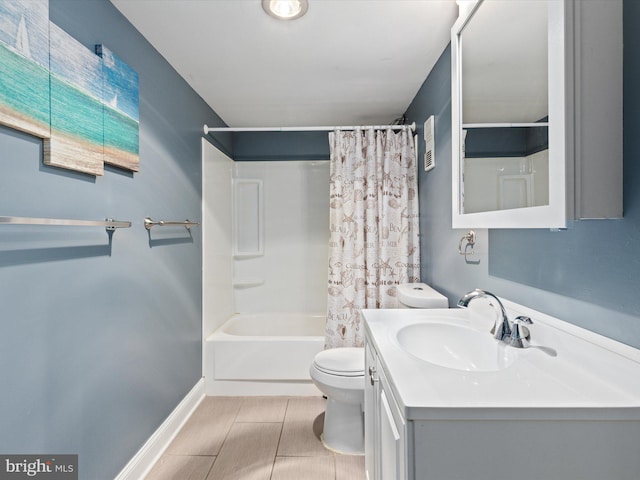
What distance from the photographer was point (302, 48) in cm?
190

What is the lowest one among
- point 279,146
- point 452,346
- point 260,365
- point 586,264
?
point 260,365

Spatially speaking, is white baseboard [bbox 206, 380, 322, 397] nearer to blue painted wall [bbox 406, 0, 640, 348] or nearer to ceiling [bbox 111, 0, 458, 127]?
blue painted wall [bbox 406, 0, 640, 348]

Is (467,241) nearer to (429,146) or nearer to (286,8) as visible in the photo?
(429,146)

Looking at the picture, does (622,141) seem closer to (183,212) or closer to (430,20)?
(430,20)

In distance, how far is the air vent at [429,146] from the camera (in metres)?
2.14

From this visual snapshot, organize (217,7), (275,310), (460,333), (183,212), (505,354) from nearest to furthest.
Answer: (505,354)
(460,333)
(217,7)
(183,212)
(275,310)

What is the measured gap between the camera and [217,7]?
155 cm

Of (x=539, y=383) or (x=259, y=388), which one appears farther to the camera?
(x=259, y=388)

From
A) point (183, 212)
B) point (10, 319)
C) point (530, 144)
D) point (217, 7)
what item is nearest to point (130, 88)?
point (217, 7)

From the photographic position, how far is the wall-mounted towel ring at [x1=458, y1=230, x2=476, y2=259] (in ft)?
5.35

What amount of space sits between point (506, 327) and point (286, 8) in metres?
1.59

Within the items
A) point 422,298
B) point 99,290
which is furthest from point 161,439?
point 422,298

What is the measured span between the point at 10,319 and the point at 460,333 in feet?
4.99

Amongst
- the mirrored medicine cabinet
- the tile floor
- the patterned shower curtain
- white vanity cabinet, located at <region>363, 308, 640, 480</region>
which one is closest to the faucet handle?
white vanity cabinet, located at <region>363, 308, 640, 480</region>
